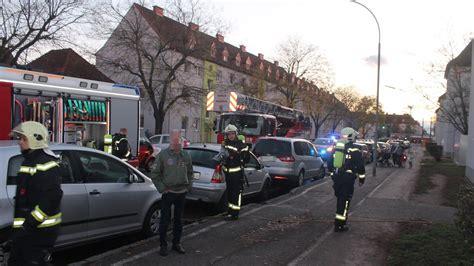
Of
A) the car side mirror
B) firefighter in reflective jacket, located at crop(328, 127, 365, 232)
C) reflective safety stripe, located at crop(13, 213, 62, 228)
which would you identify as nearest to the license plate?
firefighter in reflective jacket, located at crop(328, 127, 365, 232)

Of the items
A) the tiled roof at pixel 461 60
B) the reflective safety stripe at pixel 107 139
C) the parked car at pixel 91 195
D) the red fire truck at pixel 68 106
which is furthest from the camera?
the tiled roof at pixel 461 60

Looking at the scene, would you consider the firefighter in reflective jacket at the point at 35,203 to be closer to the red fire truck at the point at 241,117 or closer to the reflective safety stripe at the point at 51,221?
the reflective safety stripe at the point at 51,221

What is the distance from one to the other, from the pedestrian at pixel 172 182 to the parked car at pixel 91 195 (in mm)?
707

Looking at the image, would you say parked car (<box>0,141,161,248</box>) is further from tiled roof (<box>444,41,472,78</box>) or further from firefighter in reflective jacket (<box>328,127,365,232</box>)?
tiled roof (<box>444,41,472,78</box>)

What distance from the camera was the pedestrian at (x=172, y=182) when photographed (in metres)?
6.18

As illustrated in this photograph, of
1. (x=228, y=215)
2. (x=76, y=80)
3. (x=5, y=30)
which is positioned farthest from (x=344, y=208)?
(x=5, y=30)

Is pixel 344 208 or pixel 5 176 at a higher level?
pixel 5 176

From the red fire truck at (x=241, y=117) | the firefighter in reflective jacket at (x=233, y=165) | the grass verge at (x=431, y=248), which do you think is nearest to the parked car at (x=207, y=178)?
the firefighter in reflective jacket at (x=233, y=165)

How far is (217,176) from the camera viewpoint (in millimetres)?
9422

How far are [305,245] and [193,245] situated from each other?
1705mm

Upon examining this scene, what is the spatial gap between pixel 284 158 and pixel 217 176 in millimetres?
4847

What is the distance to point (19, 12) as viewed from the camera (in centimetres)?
2591

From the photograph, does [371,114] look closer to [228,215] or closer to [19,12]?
[19,12]

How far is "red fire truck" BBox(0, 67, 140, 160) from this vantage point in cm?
964
